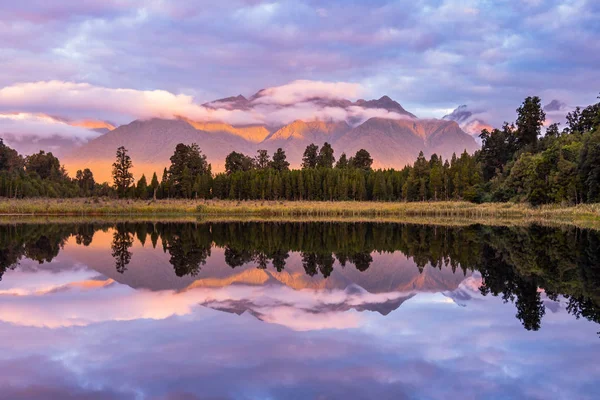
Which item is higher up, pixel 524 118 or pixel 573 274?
pixel 524 118

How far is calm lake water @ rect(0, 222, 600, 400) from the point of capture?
6.05m

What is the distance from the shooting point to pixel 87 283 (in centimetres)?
1327

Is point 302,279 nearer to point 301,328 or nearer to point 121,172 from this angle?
point 301,328

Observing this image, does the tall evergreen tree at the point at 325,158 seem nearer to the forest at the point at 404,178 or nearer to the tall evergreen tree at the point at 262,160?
the forest at the point at 404,178

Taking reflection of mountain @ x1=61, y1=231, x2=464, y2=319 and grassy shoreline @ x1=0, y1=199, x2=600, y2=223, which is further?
grassy shoreline @ x1=0, y1=199, x2=600, y2=223

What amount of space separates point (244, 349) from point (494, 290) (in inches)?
270

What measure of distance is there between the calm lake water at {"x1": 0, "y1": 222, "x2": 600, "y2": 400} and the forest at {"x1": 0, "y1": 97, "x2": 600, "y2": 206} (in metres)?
47.0

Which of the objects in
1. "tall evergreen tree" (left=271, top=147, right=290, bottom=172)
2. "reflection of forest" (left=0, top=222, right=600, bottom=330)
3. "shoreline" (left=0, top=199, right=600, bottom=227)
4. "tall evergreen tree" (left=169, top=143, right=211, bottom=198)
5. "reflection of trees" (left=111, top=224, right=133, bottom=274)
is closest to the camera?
"reflection of forest" (left=0, top=222, right=600, bottom=330)

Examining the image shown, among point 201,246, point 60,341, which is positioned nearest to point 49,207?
point 201,246

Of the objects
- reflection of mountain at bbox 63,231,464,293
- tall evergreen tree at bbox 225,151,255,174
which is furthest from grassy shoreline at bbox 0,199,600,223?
tall evergreen tree at bbox 225,151,255,174

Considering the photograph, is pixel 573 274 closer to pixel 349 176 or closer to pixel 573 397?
pixel 573 397

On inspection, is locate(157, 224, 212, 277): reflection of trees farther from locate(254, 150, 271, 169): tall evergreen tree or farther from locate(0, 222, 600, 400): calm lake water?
locate(254, 150, 271, 169): tall evergreen tree

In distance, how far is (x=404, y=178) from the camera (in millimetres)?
103062

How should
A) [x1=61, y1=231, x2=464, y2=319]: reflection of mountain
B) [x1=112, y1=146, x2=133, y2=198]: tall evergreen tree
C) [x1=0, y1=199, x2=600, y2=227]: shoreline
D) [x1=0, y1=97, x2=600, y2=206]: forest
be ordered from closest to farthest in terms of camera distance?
[x1=61, y1=231, x2=464, y2=319]: reflection of mountain, [x1=0, y1=199, x2=600, y2=227]: shoreline, [x1=0, y1=97, x2=600, y2=206]: forest, [x1=112, y1=146, x2=133, y2=198]: tall evergreen tree
